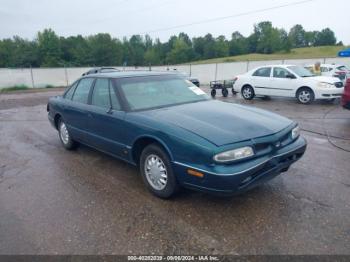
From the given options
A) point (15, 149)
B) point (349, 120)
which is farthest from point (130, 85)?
point (349, 120)

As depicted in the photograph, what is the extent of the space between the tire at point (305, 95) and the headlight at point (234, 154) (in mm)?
9031

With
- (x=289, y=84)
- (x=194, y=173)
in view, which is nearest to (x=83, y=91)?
(x=194, y=173)

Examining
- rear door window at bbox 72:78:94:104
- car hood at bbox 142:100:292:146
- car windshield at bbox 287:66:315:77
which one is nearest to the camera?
car hood at bbox 142:100:292:146

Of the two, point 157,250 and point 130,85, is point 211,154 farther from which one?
point 130,85

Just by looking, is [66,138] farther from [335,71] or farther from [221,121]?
[335,71]

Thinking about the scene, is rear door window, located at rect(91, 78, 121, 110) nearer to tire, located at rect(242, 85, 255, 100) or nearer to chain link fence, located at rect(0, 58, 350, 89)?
tire, located at rect(242, 85, 255, 100)

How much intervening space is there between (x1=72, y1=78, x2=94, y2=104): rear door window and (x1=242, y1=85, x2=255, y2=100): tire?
898 centimetres

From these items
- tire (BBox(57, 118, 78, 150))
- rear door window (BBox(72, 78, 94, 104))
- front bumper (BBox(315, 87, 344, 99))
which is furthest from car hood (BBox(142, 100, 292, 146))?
front bumper (BBox(315, 87, 344, 99))

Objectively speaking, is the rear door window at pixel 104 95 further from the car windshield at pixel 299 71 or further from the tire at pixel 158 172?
the car windshield at pixel 299 71

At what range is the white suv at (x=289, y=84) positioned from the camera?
10.5 metres

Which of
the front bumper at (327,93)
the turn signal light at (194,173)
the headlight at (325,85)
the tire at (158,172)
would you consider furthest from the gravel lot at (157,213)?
the headlight at (325,85)

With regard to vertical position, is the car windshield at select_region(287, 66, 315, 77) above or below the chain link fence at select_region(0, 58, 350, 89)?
above

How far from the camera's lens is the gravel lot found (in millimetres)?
2705

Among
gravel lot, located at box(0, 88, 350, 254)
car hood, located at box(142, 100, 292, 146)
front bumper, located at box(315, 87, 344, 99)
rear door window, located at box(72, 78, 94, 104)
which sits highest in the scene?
rear door window, located at box(72, 78, 94, 104)
